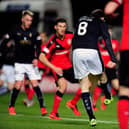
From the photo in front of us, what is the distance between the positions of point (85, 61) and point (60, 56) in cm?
224

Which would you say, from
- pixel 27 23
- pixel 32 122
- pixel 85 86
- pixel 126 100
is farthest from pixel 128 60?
pixel 27 23

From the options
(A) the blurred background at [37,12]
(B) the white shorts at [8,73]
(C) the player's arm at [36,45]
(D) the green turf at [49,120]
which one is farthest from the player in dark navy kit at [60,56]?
(A) the blurred background at [37,12]

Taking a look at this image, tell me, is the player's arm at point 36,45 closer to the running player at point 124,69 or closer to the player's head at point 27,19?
the player's head at point 27,19

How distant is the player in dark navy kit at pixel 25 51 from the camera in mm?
12070

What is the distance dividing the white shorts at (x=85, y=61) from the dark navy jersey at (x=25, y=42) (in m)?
2.64

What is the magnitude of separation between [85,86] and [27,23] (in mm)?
3226

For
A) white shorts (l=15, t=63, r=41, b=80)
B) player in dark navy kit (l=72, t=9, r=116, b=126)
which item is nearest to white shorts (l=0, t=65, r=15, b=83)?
white shorts (l=15, t=63, r=41, b=80)

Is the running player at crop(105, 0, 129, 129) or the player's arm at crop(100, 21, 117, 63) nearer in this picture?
the running player at crop(105, 0, 129, 129)

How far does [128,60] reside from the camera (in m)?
6.93

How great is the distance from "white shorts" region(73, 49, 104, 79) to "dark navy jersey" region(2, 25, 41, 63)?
8.67 ft

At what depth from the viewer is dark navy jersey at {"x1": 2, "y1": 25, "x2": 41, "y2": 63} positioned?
1216 centimetres

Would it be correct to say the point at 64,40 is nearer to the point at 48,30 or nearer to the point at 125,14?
the point at 125,14

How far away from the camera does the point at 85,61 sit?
9.38 metres

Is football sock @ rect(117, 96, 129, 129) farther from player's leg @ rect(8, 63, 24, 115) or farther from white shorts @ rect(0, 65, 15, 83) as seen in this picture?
white shorts @ rect(0, 65, 15, 83)
